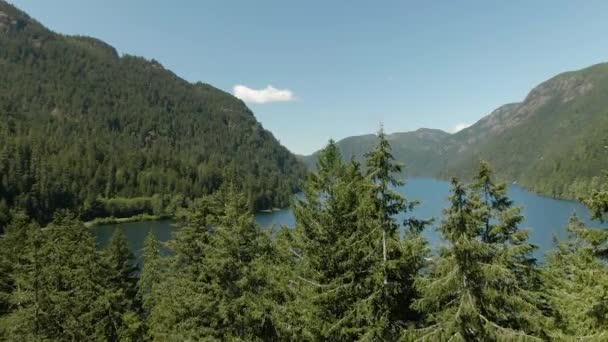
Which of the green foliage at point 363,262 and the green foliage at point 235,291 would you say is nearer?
the green foliage at point 363,262

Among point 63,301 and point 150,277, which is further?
point 150,277

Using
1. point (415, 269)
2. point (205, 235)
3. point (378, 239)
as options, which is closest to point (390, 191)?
point (378, 239)

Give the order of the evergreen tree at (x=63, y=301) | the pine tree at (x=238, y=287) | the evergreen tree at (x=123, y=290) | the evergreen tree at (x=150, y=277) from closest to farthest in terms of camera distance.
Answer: the pine tree at (x=238, y=287) < the evergreen tree at (x=63, y=301) < the evergreen tree at (x=123, y=290) < the evergreen tree at (x=150, y=277)

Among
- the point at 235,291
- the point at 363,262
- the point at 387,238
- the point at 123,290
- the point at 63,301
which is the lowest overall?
the point at 123,290


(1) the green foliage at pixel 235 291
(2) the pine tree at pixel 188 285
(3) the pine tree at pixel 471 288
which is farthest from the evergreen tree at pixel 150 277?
(3) the pine tree at pixel 471 288

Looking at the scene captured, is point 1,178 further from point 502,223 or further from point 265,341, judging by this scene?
point 502,223

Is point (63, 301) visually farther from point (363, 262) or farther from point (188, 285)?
point (363, 262)

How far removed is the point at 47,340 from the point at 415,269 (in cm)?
2804

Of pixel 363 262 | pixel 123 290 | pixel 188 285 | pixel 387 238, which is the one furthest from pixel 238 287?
pixel 123 290

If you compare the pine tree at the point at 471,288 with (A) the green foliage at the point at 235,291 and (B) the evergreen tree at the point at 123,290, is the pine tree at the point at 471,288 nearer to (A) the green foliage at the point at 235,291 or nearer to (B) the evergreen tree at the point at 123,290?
(A) the green foliage at the point at 235,291

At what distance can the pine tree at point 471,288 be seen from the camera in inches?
503

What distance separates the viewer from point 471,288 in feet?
43.5

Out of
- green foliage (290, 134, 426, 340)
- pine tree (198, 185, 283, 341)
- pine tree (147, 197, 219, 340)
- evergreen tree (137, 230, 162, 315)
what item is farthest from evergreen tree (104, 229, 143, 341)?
green foliage (290, 134, 426, 340)

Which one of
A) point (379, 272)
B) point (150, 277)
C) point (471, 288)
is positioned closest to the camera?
point (471, 288)
